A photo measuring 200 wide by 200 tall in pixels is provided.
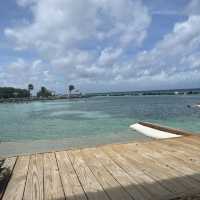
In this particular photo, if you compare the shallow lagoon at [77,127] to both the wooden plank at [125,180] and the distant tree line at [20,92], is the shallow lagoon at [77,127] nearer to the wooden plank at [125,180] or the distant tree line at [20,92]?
the wooden plank at [125,180]

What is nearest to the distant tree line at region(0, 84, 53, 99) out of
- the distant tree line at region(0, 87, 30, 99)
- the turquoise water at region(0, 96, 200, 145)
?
the distant tree line at region(0, 87, 30, 99)

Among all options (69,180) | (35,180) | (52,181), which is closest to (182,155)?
(69,180)

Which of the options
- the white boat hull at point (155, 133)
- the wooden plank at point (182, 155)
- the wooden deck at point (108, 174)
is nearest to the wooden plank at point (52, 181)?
the wooden deck at point (108, 174)

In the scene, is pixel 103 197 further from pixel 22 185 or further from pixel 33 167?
pixel 33 167

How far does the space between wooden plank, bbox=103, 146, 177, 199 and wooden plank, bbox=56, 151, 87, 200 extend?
72 cm

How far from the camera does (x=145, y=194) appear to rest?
238 centimetres

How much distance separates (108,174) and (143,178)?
47 centimetres

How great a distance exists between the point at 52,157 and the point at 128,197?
1862mm

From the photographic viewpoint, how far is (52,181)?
9.23 feet

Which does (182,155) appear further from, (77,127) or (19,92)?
(19,92)

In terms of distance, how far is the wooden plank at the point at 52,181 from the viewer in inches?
96.4

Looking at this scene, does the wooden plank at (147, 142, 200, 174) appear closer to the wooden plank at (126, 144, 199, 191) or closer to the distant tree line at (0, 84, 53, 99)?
the wooden plank at (126, 144, 199, 191)

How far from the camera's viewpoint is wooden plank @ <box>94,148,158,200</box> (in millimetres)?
2383

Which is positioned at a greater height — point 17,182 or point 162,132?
point 17,182
